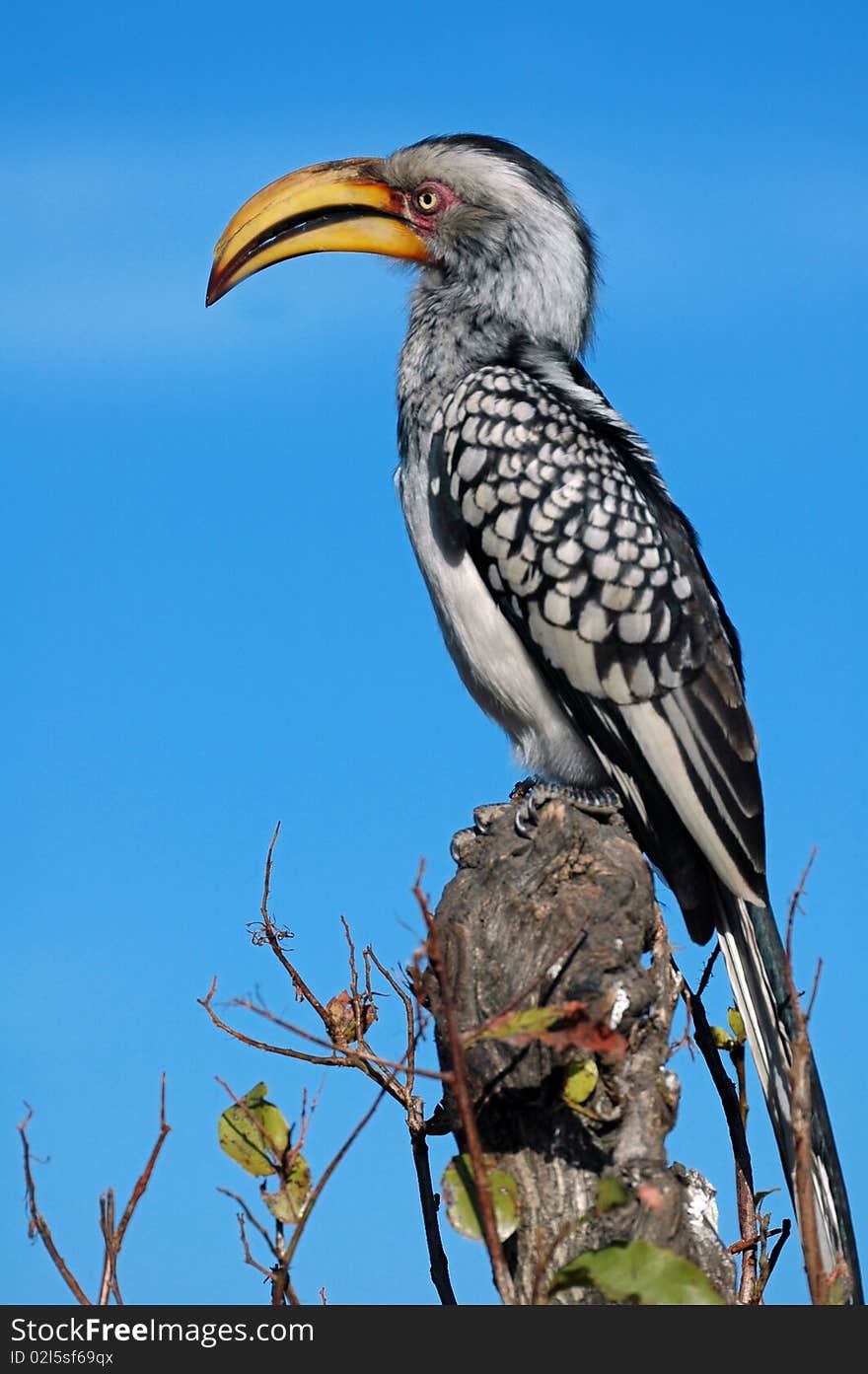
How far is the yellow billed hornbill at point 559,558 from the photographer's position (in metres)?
5.38

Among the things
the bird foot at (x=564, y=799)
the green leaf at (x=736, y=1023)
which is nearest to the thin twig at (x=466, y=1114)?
the bird foot at (x=564, y=799)

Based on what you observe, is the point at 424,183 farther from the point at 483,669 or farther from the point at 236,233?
the point at 483,669

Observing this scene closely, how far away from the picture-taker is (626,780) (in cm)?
560

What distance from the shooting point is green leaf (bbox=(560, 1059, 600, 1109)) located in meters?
4.11

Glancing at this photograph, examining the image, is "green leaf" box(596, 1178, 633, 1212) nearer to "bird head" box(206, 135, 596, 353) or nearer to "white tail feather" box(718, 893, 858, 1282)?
"white tail feather" box(718, 893, 858, 1282)

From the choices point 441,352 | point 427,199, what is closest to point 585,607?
point 441,352

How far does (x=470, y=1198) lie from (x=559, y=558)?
2.88m

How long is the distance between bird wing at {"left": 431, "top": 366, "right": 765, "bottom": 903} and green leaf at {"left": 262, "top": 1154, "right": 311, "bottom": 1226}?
225 centimetres

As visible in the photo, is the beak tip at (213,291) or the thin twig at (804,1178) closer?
the thin twig at (804,1178)

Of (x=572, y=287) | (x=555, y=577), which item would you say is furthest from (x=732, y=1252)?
(x=572, y=287)

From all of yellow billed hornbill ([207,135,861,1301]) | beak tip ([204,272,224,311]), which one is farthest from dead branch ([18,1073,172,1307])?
beak tip ([204,272,224,311])

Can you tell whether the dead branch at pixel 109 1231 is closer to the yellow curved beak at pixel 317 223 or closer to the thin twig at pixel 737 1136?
the thin twig at pixel 737 1136

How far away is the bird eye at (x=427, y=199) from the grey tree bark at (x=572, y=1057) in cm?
361

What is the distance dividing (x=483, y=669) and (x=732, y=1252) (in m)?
2.60
